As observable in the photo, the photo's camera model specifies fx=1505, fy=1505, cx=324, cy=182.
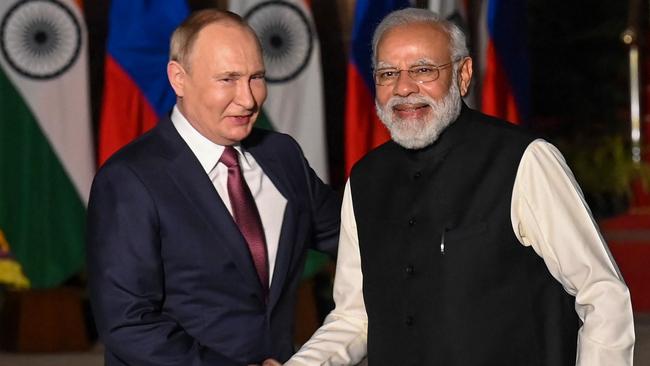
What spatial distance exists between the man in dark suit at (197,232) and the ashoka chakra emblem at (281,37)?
3.55 meters

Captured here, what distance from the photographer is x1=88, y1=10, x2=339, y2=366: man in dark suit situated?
3541mm

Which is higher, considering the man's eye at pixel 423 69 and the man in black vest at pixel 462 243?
the man's eye at pixel 423 69

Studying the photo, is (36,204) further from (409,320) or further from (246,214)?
(409,320)

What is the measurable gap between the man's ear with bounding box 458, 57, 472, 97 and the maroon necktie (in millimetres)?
598

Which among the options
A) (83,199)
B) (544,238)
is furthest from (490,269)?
(83,199)

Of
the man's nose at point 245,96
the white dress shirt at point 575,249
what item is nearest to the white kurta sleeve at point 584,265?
the white dress shirt at point 575,249

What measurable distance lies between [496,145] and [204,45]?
0.73 meters

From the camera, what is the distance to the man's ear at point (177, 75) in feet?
11.9

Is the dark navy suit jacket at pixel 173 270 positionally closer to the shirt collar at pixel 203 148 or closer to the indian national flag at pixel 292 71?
the shirt collar at pixel 203 148

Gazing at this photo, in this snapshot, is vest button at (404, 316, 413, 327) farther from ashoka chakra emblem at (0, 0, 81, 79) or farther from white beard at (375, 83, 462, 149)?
ashoka chakra emblem at (0, 0, 81, 79)

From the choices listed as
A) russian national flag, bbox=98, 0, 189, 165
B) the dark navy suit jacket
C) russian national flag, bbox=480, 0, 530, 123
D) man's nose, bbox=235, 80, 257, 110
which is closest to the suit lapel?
the dark navy suit jacket

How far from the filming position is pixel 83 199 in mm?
7285

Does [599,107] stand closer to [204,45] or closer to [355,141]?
[355,141]

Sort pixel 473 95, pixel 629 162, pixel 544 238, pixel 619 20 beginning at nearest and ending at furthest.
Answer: pixel 544 238, pixel 473 95, pixel 629 162, pixel 619 20
